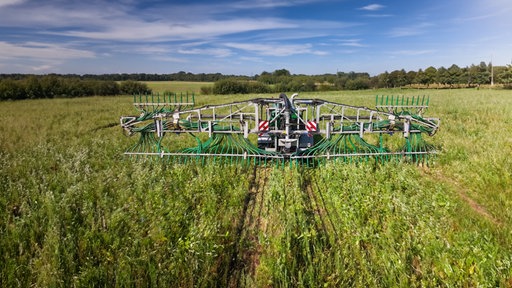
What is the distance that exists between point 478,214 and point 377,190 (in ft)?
5.76

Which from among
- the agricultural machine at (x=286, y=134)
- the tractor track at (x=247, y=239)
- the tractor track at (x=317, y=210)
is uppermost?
the agricultural machine at (x=286, y=134)

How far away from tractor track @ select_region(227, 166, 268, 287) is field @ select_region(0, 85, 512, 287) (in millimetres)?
21

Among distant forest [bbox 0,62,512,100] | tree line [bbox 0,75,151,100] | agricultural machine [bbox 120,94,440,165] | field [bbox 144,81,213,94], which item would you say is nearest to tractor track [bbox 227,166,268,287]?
agricultural machine [bbox 120,94,440,165]

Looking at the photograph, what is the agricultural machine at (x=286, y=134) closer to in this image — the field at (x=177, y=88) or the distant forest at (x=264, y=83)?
the distant forest at (x=264, y=83)

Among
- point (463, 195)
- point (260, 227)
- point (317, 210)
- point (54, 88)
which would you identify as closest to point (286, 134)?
point (317, 210)

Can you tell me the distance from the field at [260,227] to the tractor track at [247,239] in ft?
0.07

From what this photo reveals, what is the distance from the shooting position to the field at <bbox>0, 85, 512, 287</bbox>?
12.0ft

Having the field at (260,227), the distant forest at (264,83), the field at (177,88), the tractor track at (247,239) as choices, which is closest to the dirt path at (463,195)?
the field at (260,227)

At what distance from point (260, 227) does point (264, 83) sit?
71198 mm

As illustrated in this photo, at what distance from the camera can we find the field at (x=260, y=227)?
366 centimetres

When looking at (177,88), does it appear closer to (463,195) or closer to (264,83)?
(264,83)

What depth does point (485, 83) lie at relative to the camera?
71250 mm

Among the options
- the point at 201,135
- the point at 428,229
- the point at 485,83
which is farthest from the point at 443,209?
the point at 485,83

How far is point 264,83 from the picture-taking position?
7425cm
